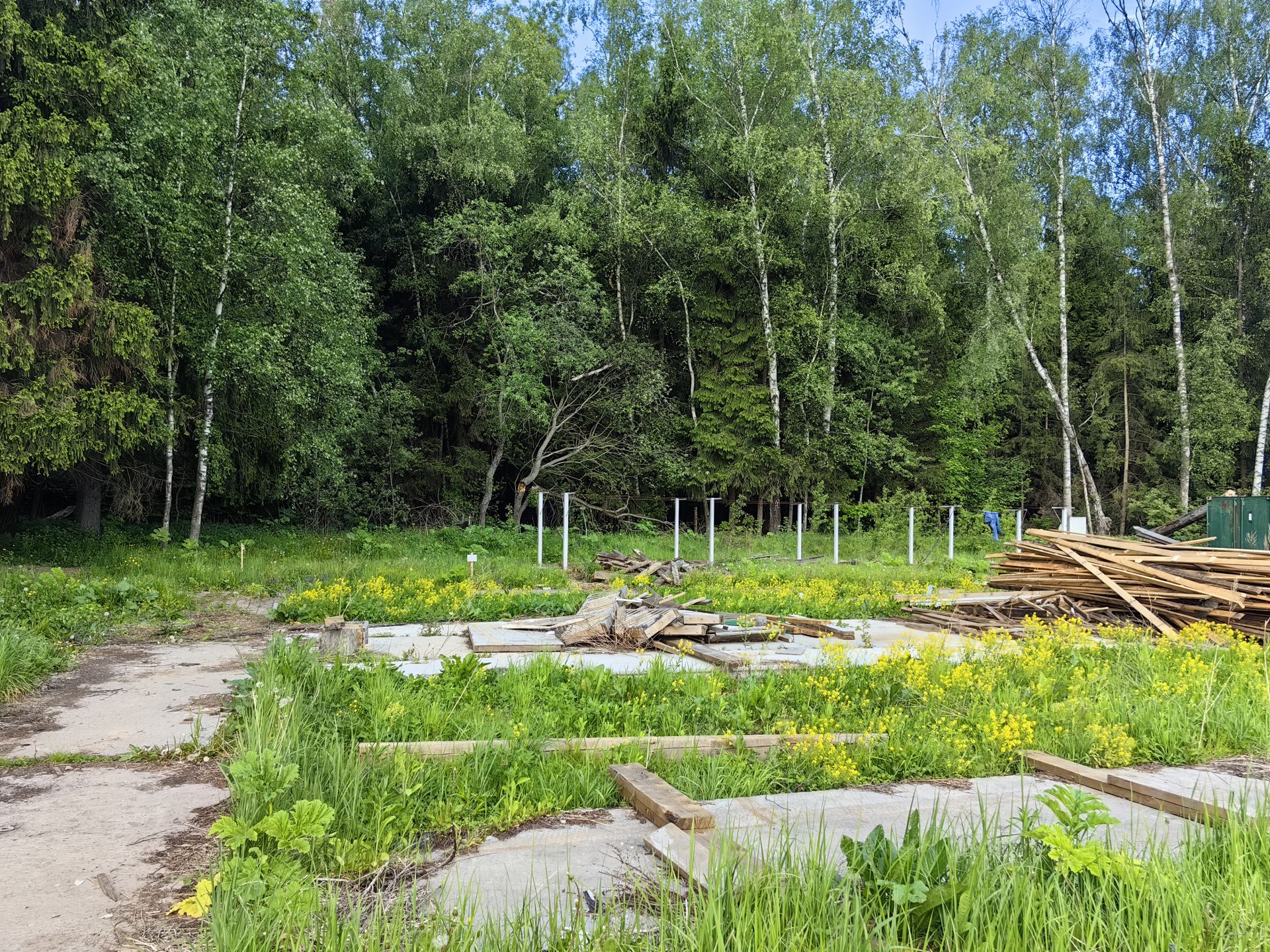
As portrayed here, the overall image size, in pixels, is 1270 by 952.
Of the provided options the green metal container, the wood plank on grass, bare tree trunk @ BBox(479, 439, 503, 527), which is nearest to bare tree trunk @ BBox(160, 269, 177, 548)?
bare tree trunk @ BBox(479, 439, 503, 527)

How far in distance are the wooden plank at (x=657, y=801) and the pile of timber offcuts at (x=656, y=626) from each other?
4148mm

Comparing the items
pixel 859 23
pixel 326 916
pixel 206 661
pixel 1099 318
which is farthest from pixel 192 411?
pixel 1099 318

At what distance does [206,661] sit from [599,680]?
4.05 m

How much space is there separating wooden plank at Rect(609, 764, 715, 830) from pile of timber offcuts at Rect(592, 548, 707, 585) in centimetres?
996

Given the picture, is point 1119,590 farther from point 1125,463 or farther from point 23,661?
point 1125,463

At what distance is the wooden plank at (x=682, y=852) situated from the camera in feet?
8.55

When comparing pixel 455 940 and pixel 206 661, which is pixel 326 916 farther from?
pixel 206 661

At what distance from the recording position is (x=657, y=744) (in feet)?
14.5

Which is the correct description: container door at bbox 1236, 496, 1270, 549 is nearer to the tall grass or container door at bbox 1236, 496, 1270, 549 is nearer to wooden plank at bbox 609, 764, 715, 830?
wooden plank at bbox 609, 764, 715, 830

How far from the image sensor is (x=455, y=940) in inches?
87.7

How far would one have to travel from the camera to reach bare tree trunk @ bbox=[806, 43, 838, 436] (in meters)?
24.7

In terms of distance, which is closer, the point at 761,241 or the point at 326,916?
the point at 326,916

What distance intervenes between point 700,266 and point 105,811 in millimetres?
24009

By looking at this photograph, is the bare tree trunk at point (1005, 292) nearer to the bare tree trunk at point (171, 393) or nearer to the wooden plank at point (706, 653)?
the wooden plank at point (706, 653)
